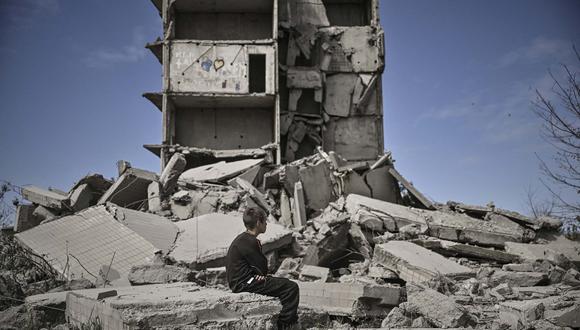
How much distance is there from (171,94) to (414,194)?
25.2 feet

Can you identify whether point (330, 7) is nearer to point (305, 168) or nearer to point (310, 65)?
point (310, 65)

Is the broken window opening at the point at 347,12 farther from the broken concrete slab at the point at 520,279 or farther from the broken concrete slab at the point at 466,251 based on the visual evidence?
the broken concrete slab at the point at 520,279

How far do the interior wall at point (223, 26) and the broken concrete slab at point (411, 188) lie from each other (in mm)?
6943

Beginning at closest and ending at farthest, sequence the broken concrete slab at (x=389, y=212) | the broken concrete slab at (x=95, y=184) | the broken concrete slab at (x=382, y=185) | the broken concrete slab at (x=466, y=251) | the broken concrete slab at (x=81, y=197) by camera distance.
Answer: the broken concrete slab at (x=466, y=251)
the broken concrete slab at (x=81, y=197)
the broken concrete slab at (x=95, y=184)
the broken concrete slab at (x=389, y=212)
the broken concrete slab at (x=382, y=185)

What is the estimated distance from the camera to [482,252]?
8617 millimetres

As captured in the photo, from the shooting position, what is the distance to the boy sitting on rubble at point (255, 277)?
4.23 meters

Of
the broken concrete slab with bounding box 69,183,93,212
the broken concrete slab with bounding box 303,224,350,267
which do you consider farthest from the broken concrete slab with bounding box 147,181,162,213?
the broken concrete slab with bounding box 303,224,350,267

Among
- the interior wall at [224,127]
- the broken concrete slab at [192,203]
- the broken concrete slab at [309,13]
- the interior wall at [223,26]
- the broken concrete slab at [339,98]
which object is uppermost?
the broken concrete slab at [309,13]

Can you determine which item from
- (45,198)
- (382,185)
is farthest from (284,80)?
(45,198)

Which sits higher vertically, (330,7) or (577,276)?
(330,7)

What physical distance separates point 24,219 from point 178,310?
659 cm

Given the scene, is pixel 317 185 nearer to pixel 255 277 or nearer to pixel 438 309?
pixel 438 309

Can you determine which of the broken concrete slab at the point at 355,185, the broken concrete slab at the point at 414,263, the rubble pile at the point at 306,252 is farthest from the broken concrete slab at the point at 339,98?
the broken concrete slab at the point at 414,263

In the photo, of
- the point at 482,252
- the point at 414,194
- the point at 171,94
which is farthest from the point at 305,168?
the point at 171,94
